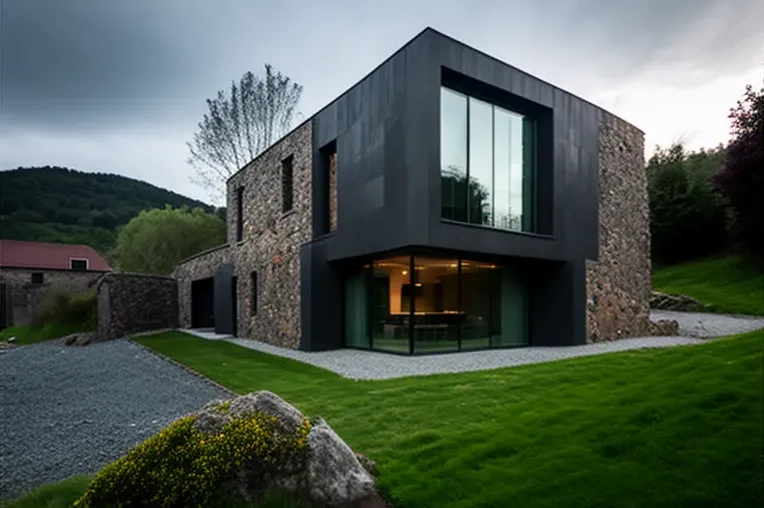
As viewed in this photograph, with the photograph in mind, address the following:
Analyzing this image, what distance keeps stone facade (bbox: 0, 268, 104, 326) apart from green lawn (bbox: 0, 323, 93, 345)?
2.45 meters

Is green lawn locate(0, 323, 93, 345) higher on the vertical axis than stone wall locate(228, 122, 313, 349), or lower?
lower

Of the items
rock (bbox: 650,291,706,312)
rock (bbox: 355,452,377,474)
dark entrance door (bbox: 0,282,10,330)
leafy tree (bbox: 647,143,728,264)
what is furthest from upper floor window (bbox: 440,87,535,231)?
dark entrance door (bbox: 0,282,10,330)

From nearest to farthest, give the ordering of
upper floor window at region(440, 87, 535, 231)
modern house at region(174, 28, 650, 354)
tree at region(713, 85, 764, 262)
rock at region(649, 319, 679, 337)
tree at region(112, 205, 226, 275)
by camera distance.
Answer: tree at region(713, 85, 764, 262)
modern house at region(174, 28, 650, 354)
upper floor window at region(440, 87, 535, 231)
rock at region(649, 319, 679, 337)
tree at region(112, 205, 226, 275)

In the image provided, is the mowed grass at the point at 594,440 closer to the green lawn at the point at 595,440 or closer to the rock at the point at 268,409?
the green lawn at the point at 595,440

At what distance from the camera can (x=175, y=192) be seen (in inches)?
1371

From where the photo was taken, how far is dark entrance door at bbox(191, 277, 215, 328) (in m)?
20.9

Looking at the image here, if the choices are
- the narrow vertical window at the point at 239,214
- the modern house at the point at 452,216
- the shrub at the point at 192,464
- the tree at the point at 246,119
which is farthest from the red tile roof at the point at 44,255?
the shrub at the point at 192,464

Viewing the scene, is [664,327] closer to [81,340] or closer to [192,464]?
[192,464]

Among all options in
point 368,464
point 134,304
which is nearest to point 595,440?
point 368,464

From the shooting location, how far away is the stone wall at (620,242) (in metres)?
12.2

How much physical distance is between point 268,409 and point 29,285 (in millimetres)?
34533

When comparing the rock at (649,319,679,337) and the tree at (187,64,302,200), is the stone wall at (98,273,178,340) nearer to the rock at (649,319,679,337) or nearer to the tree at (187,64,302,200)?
the tree at (187,64,302,200)

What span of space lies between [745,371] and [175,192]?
37948 millimetres

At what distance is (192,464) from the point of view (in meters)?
2.60
